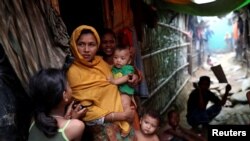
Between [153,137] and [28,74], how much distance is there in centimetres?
83

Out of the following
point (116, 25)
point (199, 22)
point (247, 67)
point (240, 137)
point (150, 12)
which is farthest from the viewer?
point (247, 67)

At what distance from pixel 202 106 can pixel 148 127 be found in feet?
7.09

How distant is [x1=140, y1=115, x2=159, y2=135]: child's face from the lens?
1904 mm

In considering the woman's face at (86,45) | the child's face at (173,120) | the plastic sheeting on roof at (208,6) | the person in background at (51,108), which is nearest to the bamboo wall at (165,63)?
the plastic sheeting on roof at (208,6)

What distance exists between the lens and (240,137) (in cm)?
297

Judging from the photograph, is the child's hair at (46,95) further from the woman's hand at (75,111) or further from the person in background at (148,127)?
the person in background at (148,127)

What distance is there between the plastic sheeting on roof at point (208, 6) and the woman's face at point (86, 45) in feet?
5.60

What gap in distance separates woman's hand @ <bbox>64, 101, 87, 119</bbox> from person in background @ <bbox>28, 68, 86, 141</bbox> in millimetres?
77

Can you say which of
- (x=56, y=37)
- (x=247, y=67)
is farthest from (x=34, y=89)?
(x=247, y=67)

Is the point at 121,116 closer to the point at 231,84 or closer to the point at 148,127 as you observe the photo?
the point at 148,127

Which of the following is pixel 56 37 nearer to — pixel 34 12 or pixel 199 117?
pixel 34 12

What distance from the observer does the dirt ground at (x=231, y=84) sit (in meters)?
4.61

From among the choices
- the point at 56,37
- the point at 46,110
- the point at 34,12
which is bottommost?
the point at 46,110

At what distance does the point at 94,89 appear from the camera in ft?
5.43
